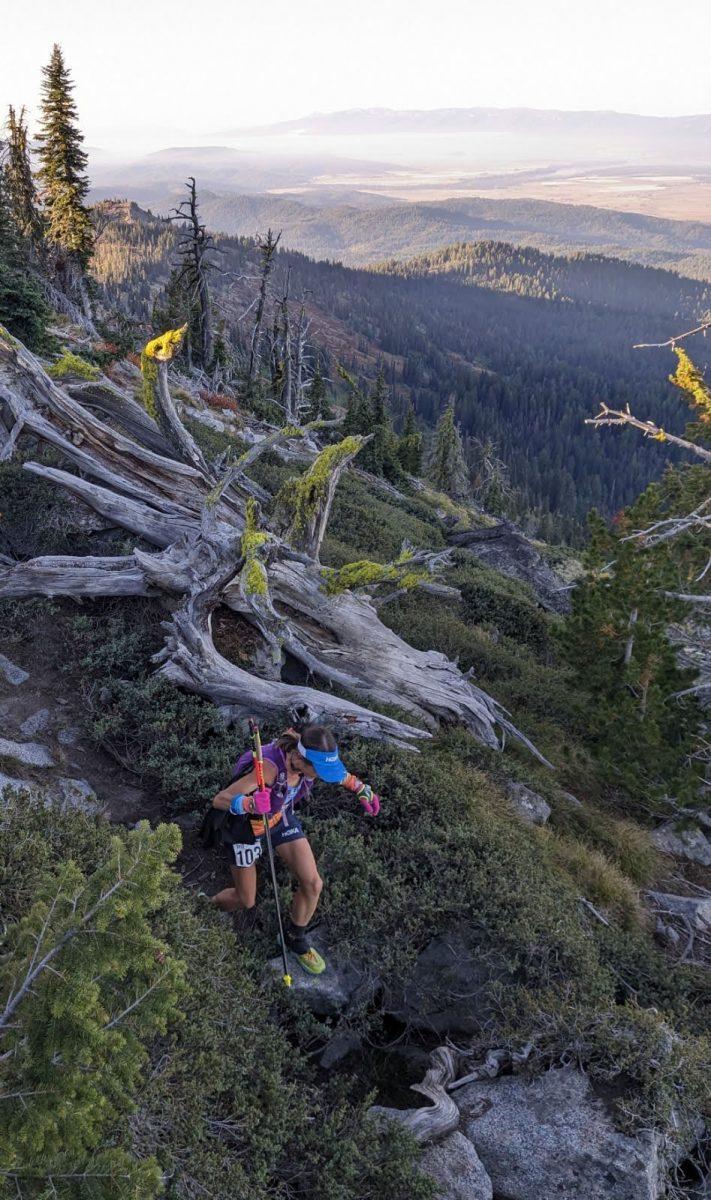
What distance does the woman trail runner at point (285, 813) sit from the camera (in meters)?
5.17

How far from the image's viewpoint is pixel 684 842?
9234 mm

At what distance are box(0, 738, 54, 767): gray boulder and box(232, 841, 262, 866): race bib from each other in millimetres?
2563

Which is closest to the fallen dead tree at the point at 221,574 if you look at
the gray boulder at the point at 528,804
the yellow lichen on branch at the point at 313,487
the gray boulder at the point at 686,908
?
the yellow lichen on branch at the point at 313,487

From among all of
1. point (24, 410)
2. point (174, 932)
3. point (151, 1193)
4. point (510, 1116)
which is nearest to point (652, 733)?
point (510, 1116)

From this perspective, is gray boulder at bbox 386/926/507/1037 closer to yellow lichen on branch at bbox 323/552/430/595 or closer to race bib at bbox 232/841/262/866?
race bib at bbox 232/841/262/866

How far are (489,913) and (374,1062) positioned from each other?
1.54 meters

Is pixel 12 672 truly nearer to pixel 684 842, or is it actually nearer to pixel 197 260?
pixel 684 842

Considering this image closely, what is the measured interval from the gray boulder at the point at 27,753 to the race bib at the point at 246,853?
2.56m

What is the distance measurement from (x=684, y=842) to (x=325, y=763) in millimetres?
6751

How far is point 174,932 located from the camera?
4.77 metres

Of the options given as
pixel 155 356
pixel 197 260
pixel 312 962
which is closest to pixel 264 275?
pixel 197 260

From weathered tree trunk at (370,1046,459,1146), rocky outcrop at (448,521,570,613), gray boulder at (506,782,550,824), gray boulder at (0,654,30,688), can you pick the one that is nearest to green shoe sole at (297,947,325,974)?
weathered tree trunk at (370,1046,459,1146)

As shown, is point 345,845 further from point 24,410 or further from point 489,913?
point 24,410

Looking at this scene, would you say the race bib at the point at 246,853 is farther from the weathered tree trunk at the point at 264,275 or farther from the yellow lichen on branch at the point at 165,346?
the weathered tree trunk at the point at 264,275
